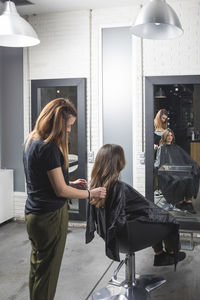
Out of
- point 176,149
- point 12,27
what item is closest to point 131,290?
point 176,149

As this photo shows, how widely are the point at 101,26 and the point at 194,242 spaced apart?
2570 mm

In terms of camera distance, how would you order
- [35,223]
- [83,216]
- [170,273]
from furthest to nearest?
[83,216]
[170,273]
[35,223]

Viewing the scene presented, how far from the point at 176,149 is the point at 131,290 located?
171 centimetres

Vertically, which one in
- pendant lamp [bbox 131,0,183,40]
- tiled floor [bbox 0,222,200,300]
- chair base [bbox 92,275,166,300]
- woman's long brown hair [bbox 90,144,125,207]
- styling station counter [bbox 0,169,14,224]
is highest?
pendant lamp [bbox 131,0,183,40]

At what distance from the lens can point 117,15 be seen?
3.82 m

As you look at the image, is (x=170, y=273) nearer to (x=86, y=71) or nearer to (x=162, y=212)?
(x=162, y=212)

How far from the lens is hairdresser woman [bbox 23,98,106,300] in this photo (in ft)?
6.09

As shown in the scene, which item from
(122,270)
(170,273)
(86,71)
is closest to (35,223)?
(122,270)

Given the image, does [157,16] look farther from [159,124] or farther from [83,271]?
[83,271]

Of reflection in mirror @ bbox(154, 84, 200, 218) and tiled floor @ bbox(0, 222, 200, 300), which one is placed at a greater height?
reflection in mirror @ bbox(154, 84, 200, 218)

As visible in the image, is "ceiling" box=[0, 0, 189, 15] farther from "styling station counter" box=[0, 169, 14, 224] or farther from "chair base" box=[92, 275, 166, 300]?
"chair base" box=[92, 275, 166, 300]

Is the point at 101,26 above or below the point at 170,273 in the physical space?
above

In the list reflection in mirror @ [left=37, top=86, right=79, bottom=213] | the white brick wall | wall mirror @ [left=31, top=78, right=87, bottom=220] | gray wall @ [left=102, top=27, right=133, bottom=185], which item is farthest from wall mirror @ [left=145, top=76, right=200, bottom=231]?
reflection in mirror @ [left=37, top=86, right=79, bottom=213]

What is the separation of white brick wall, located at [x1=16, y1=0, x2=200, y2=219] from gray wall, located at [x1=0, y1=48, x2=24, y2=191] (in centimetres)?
12
